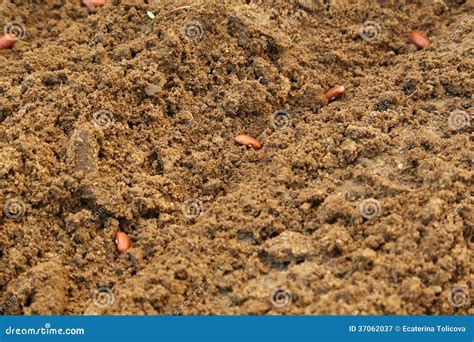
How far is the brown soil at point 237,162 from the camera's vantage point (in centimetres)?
324

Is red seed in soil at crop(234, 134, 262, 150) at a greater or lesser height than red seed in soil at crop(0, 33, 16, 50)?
lesser

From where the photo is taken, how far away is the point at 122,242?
3.51 m

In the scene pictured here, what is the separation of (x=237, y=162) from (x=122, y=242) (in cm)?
81

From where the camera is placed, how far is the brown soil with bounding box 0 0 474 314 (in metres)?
3.24

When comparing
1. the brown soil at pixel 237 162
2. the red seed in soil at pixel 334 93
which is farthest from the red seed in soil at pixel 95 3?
the red seed in soil at pixel 334 93

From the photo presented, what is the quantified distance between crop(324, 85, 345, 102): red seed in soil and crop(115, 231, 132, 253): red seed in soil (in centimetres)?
153

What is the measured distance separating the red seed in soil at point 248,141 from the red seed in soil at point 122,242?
874 mm

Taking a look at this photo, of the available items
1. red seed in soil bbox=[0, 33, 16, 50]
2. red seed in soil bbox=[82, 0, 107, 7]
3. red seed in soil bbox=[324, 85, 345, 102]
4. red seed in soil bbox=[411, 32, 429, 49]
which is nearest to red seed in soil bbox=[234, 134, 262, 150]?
red seed in soil bbox=[324, 85, 345, 102]

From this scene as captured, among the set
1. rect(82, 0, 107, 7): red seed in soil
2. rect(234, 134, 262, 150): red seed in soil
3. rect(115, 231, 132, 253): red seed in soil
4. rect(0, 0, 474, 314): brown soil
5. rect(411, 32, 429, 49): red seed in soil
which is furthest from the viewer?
rect(82, 0, 107, 7): red seed in soil

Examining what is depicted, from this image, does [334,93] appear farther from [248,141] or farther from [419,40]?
[419,40]

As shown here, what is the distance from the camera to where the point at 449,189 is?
135 inches

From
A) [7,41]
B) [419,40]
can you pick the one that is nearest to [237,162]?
[419,40]

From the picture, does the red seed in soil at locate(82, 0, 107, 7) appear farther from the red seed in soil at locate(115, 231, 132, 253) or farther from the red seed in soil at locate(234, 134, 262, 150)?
the red seed in soil at locate(115, 231, 132, 253)

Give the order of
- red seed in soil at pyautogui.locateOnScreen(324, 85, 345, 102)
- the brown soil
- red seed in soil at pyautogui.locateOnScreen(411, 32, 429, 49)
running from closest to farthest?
the brown soil
red seed in soil at pyautogui.locateOnScreen(324, 85, 345, 102)
red seed in soil at pyautogui.locateOnScreen(411, 32, 429, 49)
